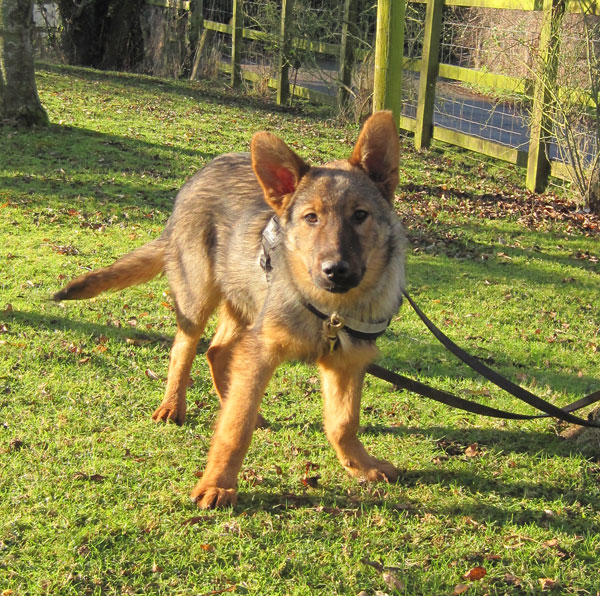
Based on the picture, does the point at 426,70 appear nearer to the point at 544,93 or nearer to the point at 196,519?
the point at 544,93

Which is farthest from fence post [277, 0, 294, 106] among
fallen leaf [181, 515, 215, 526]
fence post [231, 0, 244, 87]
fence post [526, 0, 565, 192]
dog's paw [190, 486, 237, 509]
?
fallen leaf [181, 515, 215, 526]

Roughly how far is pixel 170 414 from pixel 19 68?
8.63 meters

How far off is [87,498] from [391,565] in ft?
5.33

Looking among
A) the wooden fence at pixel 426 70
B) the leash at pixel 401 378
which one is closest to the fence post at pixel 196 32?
the wooden fence at pixel 426 70

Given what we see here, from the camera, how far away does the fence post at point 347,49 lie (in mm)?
14578

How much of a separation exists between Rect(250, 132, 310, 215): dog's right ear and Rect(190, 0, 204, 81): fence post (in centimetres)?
1714

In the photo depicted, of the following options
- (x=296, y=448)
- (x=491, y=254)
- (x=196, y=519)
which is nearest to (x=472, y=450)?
(x=296, y=448)

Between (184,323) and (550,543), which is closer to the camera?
(550,543)

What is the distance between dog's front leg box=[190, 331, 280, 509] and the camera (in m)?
4.02

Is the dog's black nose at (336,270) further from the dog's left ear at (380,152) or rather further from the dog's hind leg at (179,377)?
the dog's hind leg at (179,377)

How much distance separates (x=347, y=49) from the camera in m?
14.8

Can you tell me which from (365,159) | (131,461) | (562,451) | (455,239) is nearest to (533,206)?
(455,239)

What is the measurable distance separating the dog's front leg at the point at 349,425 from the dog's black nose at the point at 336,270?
2.62ft

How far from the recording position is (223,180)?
4.92m
